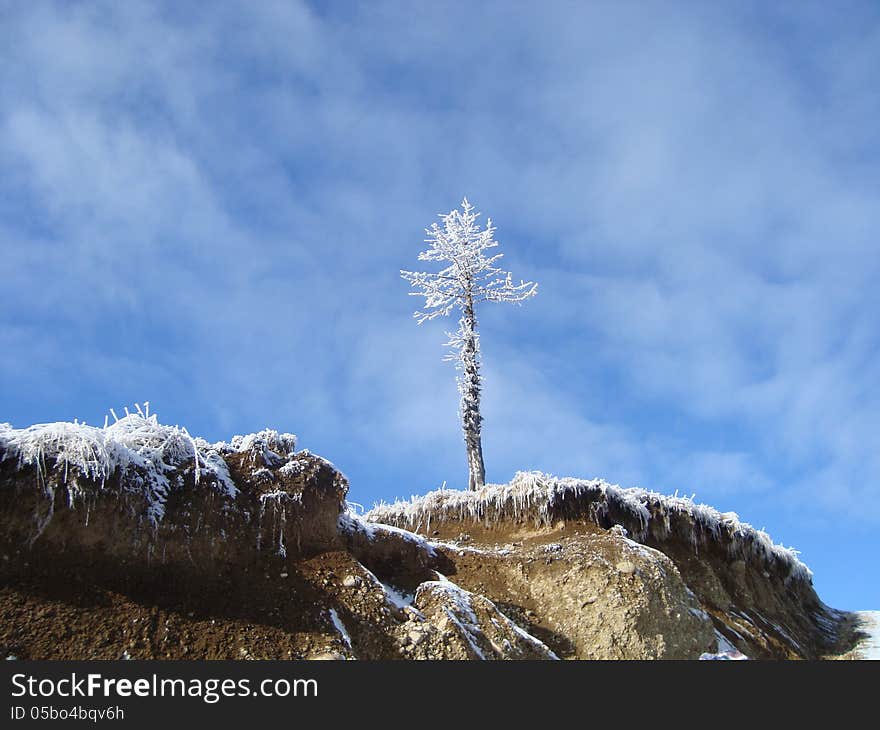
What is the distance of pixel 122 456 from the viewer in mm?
11711

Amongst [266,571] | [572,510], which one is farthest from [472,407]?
[266,571]

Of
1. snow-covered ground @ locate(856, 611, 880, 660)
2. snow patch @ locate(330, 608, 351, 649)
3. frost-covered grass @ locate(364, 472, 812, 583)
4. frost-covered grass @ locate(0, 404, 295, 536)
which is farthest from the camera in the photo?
snow-covered ground @ locate(856, 611, 880, 660)

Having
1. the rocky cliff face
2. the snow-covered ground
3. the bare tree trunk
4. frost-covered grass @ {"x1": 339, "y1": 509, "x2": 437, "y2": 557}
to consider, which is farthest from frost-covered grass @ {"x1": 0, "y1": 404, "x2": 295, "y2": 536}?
the snow-covered ground

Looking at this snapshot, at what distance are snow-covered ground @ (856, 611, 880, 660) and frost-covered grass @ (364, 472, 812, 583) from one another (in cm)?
517

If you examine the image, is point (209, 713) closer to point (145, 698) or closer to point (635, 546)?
point (145, 698)

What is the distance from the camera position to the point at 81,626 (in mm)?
9938

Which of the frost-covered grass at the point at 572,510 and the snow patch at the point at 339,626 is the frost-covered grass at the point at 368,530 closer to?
the snow patch at the point at 339,626

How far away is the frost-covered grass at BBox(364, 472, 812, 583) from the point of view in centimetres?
2053

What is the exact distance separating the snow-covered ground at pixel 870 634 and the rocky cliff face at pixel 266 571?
7968mm

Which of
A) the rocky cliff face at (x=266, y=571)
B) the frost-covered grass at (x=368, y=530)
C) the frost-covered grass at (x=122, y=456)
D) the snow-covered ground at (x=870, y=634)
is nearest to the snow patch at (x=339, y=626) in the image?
the rocky cliff face at (x=266, y=571)

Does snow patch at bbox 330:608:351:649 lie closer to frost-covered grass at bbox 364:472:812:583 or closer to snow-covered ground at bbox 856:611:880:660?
frost-covered grass at bbox 364:472:812:583

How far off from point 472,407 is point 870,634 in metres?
18.5

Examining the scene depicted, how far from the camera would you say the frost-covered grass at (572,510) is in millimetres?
20531

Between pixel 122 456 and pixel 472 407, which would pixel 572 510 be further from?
pixel 122 456
